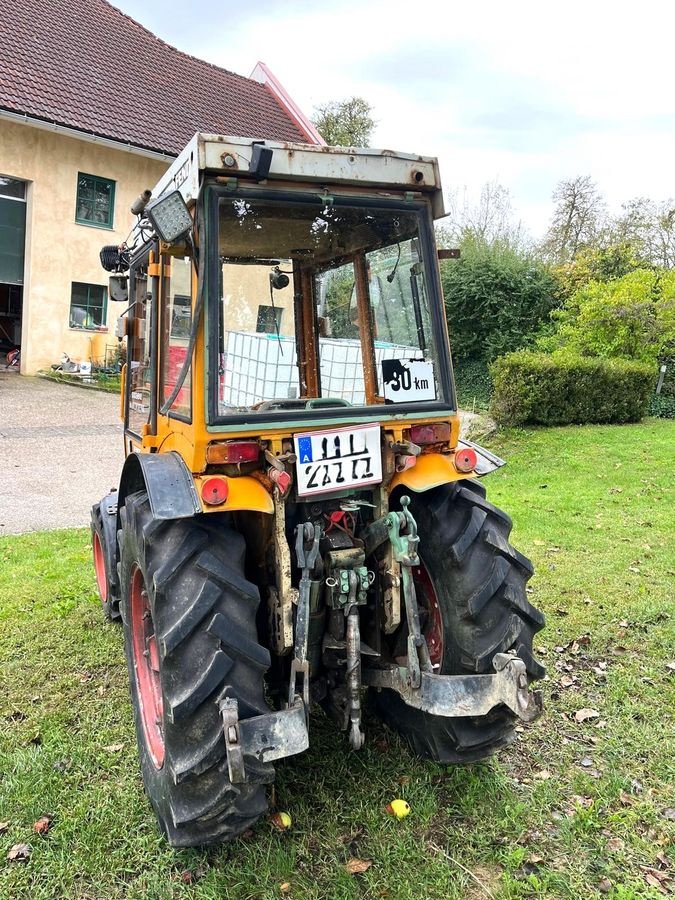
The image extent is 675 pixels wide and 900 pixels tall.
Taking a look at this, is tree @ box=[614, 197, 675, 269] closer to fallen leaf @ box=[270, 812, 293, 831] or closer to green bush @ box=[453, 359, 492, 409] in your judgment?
green bush @ box=[453, 359, 492, 409]

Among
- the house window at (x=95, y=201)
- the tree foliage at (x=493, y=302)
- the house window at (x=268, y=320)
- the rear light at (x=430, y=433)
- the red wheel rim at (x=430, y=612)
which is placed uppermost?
the house window at (x=95, y=201)

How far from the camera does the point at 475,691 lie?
8.61 feet

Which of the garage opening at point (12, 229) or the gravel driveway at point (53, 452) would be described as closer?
the gravel driveway at point (53, 452)

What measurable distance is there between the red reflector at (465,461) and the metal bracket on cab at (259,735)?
3.99ft

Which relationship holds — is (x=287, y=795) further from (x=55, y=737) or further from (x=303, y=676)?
(x=55, y=737)

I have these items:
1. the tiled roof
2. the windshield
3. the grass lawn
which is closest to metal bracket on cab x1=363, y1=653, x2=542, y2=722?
the grass lawn

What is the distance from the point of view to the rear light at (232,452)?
260 centimetres

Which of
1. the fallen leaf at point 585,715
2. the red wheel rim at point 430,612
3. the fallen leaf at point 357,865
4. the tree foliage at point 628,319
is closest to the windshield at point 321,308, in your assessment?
the red wheel rim at point 430,612

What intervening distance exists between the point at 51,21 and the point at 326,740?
21496 millimetres

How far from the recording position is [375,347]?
10.8 ft

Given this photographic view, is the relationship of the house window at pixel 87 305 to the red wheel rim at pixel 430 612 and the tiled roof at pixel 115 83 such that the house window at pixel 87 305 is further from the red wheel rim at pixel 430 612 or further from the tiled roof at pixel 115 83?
the red wheel rim at pixel 430 612

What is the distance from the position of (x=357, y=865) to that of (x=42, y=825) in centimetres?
129

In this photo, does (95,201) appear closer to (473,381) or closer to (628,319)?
(473,381)

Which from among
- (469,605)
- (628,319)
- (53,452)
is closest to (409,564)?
(469,605)
